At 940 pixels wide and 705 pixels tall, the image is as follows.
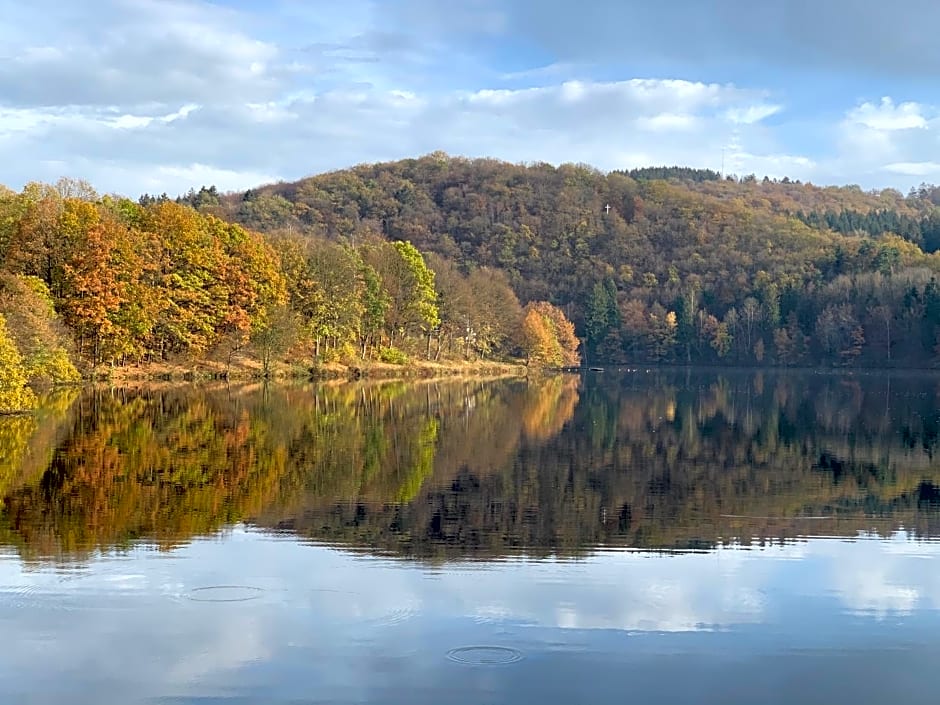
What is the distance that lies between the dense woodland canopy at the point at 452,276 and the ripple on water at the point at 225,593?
27.2 m

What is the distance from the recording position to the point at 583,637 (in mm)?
11320

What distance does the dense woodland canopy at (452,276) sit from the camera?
199ft

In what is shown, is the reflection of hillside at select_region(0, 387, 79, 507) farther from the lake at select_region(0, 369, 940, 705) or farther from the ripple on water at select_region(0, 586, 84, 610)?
the ripple on water at select_region(0, 586, 84, 610)

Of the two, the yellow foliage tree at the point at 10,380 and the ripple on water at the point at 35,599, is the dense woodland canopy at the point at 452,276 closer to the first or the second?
the yellow foliage tree at the point at 10,380

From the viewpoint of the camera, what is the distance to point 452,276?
101500 millimetres

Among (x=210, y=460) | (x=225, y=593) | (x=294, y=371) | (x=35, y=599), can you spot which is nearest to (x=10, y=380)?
(x=210, y=460)

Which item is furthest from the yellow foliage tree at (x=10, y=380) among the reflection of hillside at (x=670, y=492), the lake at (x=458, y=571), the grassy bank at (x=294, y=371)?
the grassy bank at (x=294, y=371)

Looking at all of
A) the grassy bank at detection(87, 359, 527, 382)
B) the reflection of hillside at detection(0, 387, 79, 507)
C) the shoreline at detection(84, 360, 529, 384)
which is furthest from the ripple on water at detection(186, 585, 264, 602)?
the grassy bank at detection(87, 359, 527, 382)

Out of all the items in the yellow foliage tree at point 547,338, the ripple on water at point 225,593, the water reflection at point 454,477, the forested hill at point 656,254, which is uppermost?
the forested hill at point 656,254

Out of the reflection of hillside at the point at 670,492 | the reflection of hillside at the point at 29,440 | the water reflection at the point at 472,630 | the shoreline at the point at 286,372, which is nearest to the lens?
the water reflection at the point at 472,630

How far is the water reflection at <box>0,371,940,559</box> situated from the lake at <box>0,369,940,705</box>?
13cm

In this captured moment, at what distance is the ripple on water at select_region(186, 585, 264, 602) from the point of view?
1276cm

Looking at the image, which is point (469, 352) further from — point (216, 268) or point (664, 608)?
point (664, 608)

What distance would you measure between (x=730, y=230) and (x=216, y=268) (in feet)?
400
